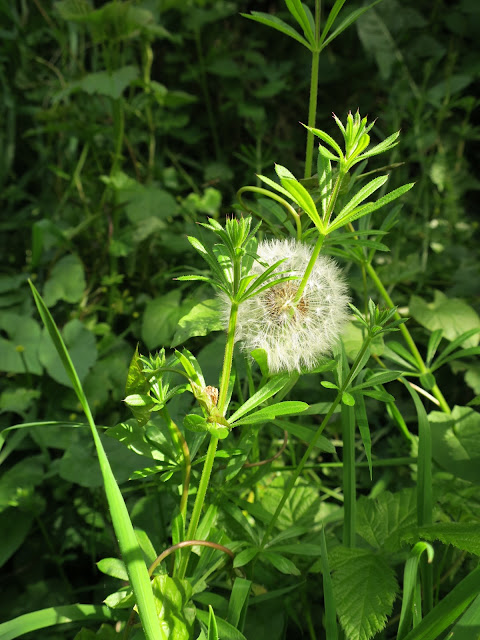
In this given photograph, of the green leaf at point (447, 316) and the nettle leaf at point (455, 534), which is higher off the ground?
the green leaf at point (447, 316)

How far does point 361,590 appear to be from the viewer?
3.00 feet

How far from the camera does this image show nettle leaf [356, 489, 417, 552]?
1.08 metres

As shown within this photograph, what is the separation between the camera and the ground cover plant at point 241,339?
829 millimetres

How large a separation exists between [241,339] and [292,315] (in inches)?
3.7

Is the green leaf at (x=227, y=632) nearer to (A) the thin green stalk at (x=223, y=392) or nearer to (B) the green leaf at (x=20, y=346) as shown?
(A) the thin green stalk at (x=223, y=392)

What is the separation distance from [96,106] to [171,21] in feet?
2.27

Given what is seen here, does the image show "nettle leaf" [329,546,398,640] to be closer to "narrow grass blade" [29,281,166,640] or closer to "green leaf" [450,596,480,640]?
"green leaf" [450,596,480,640]

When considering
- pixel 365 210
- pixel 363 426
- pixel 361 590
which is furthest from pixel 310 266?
pixel 361 590

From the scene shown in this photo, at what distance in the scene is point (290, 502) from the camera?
1.23 m

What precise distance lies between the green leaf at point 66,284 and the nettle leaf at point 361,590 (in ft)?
4.21

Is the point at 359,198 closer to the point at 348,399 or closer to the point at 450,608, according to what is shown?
the point at 348,399

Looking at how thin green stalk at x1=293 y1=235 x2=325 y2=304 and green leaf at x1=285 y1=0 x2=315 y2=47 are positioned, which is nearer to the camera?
thin green stalk at x1=293 y1=235 x2=325 y2=304

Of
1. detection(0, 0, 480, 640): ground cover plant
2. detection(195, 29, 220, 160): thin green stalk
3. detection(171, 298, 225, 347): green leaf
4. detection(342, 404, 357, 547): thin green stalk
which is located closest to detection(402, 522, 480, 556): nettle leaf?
detection(0, 0, 480, 640): ground cover plant

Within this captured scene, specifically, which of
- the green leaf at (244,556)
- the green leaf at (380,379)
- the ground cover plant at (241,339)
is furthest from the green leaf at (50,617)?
the green leaf at (380,379)
